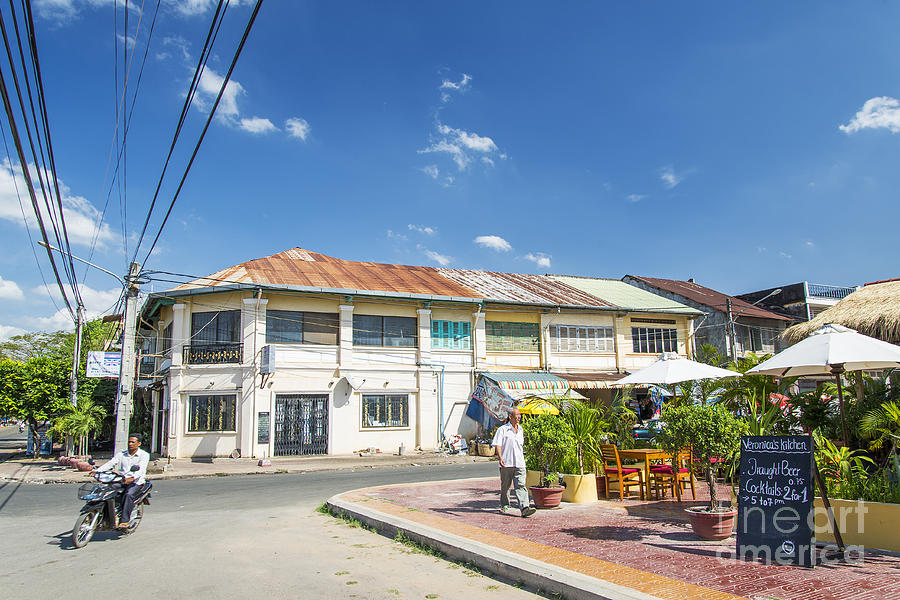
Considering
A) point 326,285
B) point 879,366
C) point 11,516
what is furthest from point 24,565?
point 326,285

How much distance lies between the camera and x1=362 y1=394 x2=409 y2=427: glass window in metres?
24.8

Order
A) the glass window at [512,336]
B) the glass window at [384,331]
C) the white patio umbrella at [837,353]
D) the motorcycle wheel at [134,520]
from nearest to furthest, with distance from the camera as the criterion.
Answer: the white patio umbrella at [837,353], the motorcycle wheel at [134,520], the glass window at [384,331], the glass window at [512,336]

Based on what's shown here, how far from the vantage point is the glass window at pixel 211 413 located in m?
22.9

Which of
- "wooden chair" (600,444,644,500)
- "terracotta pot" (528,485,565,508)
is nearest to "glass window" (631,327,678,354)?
"wooden chair" (600,444,644,500)

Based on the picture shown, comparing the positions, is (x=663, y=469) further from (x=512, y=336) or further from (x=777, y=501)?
(x=512, y=336)

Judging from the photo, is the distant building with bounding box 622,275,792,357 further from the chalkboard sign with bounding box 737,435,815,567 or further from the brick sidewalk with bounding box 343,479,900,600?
the chalkboard sign with bounding box 737,435,815,567

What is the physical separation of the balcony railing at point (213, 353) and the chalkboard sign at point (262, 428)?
7.35 ft

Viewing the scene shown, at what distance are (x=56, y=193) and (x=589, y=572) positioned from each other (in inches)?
395

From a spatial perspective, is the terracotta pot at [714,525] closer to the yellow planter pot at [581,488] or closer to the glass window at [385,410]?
the yellow planter pot at [581,488]

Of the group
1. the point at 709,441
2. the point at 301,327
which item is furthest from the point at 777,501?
the point at 301,327

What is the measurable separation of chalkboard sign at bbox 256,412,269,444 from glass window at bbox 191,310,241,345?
313 cm

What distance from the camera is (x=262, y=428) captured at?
2253 cm

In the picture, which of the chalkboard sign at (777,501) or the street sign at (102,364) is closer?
the chalkboard sign at (777,501)

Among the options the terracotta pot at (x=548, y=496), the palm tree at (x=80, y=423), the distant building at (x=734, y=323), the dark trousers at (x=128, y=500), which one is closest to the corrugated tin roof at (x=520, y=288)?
the distant building at (x=734, y=323)
